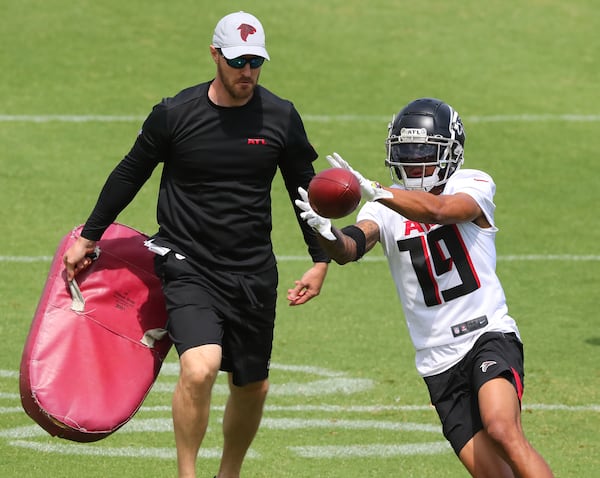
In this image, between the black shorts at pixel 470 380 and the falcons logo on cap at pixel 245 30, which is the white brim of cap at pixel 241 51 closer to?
the falcons logo on cap at pixel 245 30

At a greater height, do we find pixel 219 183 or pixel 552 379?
pixel 219 183

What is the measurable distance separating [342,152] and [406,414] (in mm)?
6576

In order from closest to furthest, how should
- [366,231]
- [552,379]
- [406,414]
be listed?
[366,231] → [406,414] → [552,379]

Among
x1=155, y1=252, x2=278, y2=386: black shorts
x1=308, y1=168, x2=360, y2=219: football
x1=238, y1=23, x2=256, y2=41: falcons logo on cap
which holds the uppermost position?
x1=238, y1=23, x2=256, y2=41: falcons logo on cap

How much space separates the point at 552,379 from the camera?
30.1 feet

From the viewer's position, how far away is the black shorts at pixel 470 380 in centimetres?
595

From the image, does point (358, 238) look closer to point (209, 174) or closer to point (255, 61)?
point (209, 174)

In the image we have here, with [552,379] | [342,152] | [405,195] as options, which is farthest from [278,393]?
[342,152]

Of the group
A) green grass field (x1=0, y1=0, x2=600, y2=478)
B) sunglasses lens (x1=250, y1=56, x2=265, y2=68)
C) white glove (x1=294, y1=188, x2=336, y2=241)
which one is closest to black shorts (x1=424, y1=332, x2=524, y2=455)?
white glove (x1=294, y1=188, x2=336, y2=241)

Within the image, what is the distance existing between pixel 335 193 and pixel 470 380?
1.10 meters

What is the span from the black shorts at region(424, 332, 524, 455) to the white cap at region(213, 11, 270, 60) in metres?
1.77

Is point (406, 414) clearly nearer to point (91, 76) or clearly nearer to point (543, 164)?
point (543, 164)

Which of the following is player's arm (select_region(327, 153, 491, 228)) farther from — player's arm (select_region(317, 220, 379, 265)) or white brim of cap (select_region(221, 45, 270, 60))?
white brim of cap (select_region(221, 45, 270, 60))

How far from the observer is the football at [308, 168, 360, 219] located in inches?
222
